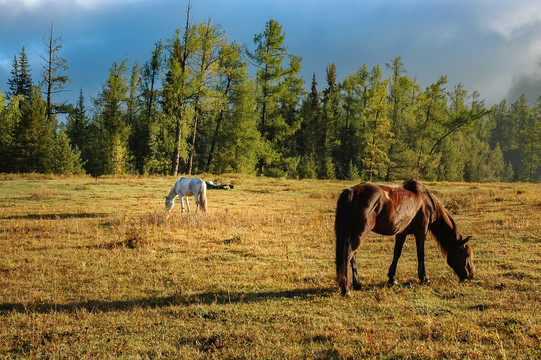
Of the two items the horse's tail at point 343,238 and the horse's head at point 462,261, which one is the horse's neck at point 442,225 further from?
the horse's tail at point 343,238

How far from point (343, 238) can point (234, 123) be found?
1308 inches

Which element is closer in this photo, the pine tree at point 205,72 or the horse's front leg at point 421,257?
the horse's front leg at point 421,257

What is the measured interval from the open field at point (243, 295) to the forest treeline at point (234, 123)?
884 inches

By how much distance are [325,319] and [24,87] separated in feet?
207

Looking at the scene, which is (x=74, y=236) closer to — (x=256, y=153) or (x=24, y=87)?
(x=256, y=153)

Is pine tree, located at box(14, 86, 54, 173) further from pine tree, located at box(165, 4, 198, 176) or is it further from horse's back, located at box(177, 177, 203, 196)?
horse's back, located at box(177, 177, 203, 196)

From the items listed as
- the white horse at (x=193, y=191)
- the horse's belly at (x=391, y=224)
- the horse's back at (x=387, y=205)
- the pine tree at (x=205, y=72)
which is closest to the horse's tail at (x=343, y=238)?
the horse's back at (x=387, y=205)

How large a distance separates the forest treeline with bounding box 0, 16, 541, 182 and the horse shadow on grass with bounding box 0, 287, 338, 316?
26.4m

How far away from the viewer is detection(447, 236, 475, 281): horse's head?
22.2 ft

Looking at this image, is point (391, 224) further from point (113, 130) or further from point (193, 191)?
point (113, 130)

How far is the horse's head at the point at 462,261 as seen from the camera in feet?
22.2

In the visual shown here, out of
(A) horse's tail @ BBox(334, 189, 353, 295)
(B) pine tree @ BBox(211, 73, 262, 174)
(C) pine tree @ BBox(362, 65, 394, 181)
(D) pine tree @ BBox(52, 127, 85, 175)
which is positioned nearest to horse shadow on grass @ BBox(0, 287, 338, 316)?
(A) horse's tail @ BBox(334, 189, 353, 295)

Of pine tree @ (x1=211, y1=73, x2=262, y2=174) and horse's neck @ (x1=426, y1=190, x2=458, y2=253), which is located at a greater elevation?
pine tree @ (x1=211, y1=73, x2=262, y2=174)

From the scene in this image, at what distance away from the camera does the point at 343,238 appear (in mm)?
5750
